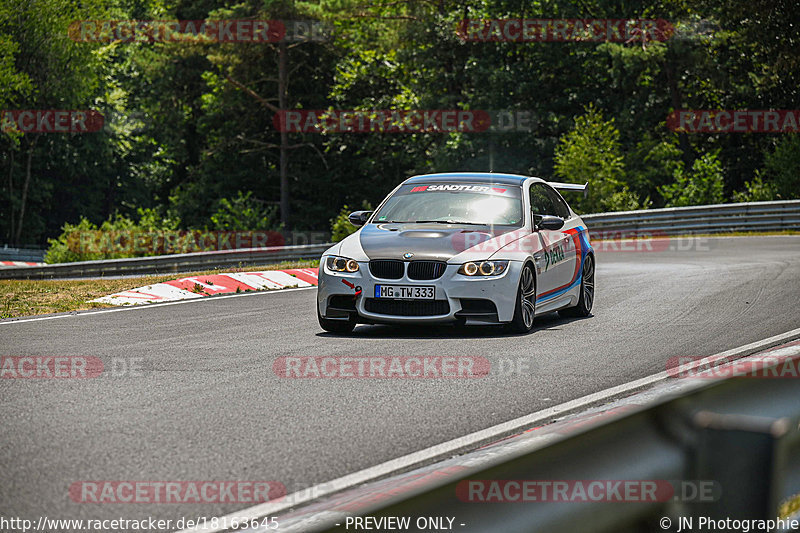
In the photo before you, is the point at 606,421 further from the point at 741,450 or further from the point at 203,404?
the point at 203,404

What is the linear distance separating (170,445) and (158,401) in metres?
1.28

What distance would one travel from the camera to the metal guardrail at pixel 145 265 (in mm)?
25672

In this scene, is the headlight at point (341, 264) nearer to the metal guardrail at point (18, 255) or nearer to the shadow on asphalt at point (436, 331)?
the shadow on asphalt at point (436, 331)

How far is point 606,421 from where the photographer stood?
2863mm

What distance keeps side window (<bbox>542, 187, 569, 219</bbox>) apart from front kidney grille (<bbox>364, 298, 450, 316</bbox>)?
282 cm

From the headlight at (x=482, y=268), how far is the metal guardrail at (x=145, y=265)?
52.2 ft

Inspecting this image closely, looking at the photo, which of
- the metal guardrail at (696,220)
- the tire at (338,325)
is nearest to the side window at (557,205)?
the tire at (338,325)

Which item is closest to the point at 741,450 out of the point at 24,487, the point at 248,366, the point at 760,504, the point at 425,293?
the point at 760,504

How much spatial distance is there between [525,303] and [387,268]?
4.71ft

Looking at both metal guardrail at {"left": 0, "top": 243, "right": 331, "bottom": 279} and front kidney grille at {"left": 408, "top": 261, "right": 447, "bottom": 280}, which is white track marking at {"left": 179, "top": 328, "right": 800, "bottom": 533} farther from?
metal guardrail at {"left": 0, "top": 243, "right": 331, "bottom": 279}

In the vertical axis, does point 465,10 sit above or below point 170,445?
above

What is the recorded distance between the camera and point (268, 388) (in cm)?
738

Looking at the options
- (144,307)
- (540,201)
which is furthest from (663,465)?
(144,307)

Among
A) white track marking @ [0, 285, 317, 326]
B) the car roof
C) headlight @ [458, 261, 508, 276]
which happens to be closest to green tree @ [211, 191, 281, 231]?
white track marking @ [0, 285, 317, 326]
